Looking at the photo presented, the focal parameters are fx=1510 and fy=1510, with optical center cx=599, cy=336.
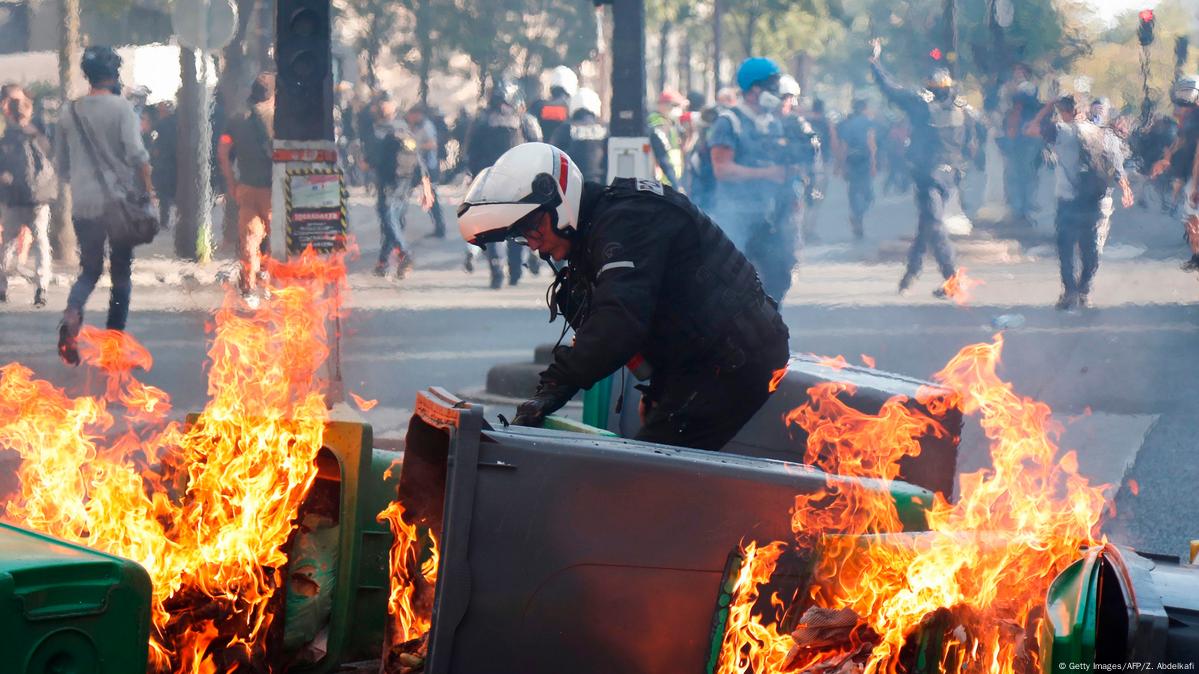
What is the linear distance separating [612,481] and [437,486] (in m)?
0.77

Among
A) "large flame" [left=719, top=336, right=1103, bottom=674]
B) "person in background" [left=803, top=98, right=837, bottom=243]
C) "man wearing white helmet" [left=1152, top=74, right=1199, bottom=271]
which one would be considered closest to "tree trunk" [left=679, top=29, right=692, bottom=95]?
"person in background" [left=803, top=98, right=837, bottom=243]

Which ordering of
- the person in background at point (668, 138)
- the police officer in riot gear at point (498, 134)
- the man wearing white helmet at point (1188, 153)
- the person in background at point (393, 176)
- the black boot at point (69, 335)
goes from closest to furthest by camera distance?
the black boot at point (69, 335)
the person in background at point (668, 138)
the man wearing white helmet at point (1188, 153)
the police officer in riot gear at point (498, 134)
the person in background at point (393, 176)

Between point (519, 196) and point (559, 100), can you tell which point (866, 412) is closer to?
point (519, 196)

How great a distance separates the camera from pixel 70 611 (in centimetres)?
328

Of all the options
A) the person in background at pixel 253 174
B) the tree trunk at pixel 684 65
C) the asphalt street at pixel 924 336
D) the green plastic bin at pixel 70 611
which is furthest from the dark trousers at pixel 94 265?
the tree trunk at pixel 684 65

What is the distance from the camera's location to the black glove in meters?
4.62

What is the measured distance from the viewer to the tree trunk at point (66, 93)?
18734mm

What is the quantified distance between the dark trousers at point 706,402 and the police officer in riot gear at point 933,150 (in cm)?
1120

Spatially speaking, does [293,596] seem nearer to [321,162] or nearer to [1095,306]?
[321,162]

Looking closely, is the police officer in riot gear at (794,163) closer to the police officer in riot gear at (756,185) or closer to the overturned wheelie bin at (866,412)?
the police officer in riot gear at (756,185)

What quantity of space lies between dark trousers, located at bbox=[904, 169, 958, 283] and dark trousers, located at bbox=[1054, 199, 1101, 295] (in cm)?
137

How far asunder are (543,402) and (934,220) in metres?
12.0

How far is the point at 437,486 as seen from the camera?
172 inches

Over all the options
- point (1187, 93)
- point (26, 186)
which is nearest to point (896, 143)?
point (1187, 93)
